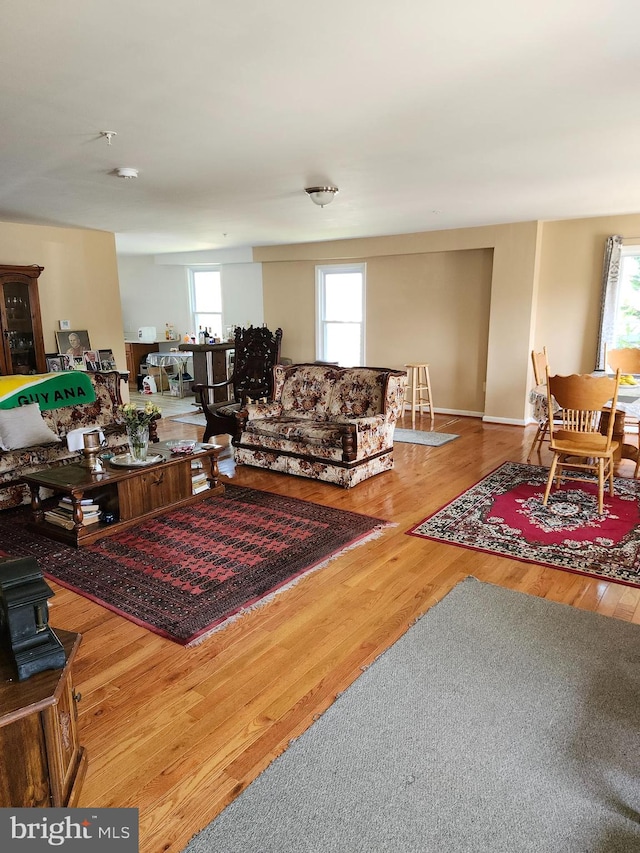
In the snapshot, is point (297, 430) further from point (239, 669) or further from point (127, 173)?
point (239, 669)

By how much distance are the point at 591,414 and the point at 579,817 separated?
328cm

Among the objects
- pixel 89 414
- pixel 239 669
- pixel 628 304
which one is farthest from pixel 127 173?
pixel 628 304

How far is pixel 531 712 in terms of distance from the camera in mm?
2053

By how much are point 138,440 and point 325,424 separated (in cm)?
173

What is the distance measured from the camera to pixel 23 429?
14.6 feet

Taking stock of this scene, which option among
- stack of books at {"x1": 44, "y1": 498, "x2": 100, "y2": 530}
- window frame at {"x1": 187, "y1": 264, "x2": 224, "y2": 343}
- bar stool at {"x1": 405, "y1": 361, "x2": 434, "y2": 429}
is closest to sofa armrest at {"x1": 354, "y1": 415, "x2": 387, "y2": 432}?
stack of books at {"x1": 44, "y1": 498, "x2": 100, "y2": 530}

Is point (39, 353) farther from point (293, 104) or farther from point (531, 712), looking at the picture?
point (531, 712)

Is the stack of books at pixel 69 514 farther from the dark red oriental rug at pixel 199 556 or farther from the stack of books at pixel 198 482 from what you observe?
the stack of books at pixel 198 482

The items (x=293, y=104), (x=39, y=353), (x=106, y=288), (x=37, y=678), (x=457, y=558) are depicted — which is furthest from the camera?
(x=106, y=288)

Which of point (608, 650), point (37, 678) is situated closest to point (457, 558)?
point (608, 650)

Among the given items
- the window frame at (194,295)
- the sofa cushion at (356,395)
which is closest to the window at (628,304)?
the sofa cushion at (356,395)

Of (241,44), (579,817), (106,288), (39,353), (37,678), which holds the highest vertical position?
(241,44)

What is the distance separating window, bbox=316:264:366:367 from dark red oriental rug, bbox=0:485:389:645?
4.65 metres

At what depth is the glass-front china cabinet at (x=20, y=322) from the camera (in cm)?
567
